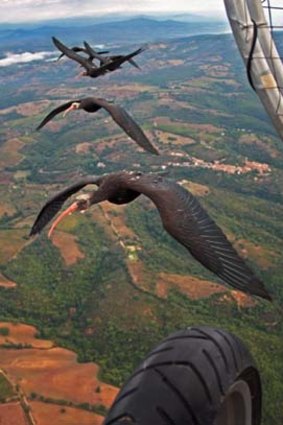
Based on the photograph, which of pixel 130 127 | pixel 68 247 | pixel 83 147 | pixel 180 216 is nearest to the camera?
pixel 180 216

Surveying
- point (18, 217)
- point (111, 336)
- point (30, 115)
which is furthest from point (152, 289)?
point (30, 115)

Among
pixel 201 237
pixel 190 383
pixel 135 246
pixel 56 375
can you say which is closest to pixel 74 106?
pixel 201 237

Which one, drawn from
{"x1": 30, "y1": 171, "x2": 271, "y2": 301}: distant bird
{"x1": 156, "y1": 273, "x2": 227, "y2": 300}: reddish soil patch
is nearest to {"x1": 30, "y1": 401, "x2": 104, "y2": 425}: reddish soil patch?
{"x1": 156, "y1": 273, "x2": 227, "y2": 300}: reddish soil patch

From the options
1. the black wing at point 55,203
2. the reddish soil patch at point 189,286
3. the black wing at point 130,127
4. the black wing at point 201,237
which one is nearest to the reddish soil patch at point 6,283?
the reddish soil patch at point 189,286

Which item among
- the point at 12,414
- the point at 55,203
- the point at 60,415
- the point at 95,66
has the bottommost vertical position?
the point at 60,415

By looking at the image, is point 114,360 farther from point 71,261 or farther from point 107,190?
point 107,190

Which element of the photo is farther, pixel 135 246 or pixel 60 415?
pixel 135 246

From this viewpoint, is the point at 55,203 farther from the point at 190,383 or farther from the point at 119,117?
the point at 190,383
